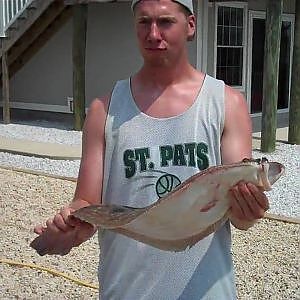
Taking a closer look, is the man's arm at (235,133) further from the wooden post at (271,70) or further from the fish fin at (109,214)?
the wooden post at (271,70)

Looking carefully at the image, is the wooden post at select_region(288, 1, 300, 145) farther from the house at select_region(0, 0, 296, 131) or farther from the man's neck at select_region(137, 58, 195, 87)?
the man's neck at select_region(137, 58, 195, 87)

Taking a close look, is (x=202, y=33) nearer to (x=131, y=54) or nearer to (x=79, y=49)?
(x=131, y=54)

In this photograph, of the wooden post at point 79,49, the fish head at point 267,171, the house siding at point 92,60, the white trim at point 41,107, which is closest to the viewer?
the fish head at point 267,171

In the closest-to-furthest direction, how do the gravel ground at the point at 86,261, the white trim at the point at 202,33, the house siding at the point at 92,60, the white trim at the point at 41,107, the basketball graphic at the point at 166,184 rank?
the basketball graphic at the point at 166,184
the gravel ground at the point at 86,261
the white trim at the point at 202,33
the house siding at the point at 92,60
the white trim at the point at 41,107

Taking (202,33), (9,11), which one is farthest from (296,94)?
(9,11)

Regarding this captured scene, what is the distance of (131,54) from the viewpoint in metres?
13.3

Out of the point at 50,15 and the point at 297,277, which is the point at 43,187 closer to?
the point at 297,277

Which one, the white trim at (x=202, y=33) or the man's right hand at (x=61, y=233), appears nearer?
the man's right hand at (x=61, y=233)

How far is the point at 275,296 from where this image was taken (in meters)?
4.48

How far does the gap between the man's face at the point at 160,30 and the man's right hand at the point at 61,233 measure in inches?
18.8

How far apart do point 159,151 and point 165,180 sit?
0.08 meters

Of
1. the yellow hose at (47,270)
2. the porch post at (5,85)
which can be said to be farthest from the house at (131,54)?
the yellow hose at (47,270)

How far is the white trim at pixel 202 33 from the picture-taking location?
1240cm

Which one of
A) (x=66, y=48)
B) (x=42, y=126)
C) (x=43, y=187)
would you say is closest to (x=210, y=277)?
(x=43, y=187)
